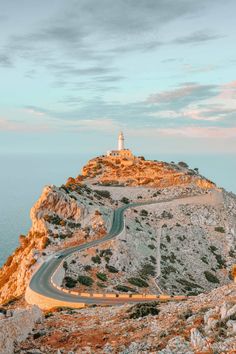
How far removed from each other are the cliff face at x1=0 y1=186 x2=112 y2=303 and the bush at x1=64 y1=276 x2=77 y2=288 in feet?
23.8

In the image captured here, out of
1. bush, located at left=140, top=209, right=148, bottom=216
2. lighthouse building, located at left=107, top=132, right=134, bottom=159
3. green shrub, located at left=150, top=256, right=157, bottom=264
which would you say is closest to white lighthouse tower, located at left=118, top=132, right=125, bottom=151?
lighthouse building, located at left=107, top=132, right=134, bottom=159

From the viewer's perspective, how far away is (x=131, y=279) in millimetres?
50562

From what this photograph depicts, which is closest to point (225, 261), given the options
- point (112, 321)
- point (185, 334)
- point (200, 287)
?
point (200, 287)

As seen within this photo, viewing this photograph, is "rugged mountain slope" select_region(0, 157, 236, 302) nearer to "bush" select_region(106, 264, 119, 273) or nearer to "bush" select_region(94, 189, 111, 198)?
"bush" select_region(94, 189, 111, 198)

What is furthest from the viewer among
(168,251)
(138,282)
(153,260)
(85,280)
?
(168,251)

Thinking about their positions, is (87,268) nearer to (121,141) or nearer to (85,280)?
(85,280)

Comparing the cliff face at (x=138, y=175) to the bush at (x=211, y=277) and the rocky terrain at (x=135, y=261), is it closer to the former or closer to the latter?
the rocky terrain at (x=135, y=261)

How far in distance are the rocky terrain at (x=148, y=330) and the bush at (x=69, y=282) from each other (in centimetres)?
1864

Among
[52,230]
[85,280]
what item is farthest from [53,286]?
[52,230]

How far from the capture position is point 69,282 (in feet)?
153

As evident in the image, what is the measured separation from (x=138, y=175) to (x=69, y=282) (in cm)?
6338

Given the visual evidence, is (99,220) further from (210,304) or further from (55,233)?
(210,304)

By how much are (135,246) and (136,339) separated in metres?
44.5

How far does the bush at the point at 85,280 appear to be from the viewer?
153 feet
